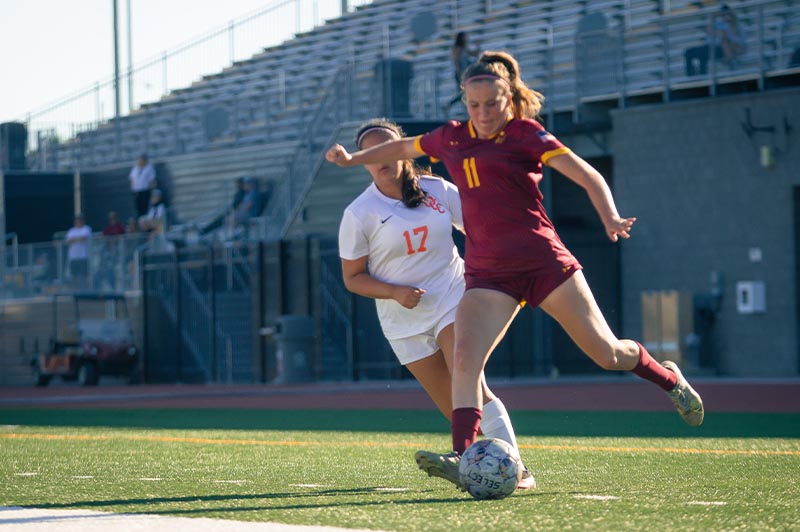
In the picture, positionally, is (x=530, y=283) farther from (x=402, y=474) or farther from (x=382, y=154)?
(x=402, y=474)

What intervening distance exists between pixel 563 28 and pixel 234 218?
25.6ft

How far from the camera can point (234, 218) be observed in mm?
29719

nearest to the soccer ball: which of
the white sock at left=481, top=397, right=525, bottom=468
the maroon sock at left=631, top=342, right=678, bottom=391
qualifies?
the white sock at left=481, top=397, right=525, bottom=468

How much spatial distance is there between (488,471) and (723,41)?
732 inches

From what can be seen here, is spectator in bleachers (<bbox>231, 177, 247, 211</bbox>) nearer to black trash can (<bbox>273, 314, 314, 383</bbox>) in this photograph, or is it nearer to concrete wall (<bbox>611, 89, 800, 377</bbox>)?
black trash can (<bbox>273, 314, 314, 383</bbox>)

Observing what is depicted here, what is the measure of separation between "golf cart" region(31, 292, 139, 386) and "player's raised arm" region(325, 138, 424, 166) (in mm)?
21739

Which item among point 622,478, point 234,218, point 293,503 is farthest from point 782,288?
point 293,503

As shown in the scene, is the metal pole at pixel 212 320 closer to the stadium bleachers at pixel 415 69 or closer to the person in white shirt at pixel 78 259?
the stadium bleachers at pixel 415 69

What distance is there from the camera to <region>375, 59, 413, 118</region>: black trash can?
87.1ft

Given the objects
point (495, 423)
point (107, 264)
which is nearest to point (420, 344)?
point (495, 423)

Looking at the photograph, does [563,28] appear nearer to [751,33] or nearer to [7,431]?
[751,33]

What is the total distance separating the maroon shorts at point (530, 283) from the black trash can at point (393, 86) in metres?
19.8

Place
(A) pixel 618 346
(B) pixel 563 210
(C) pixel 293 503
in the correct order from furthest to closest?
(B) pixel 563 210 < (A) pixel 618 346 < (C) pixel 293 503

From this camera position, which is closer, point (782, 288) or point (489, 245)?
point (489, 245)
